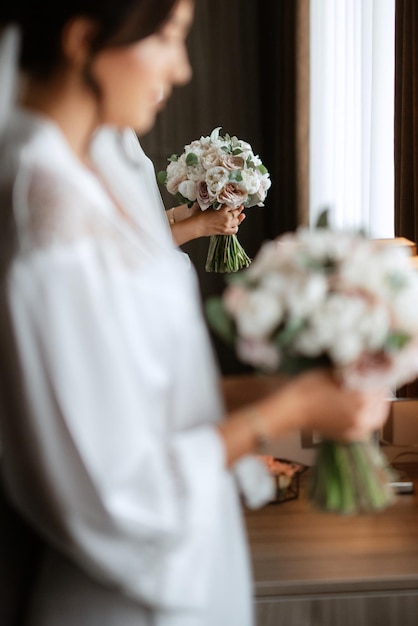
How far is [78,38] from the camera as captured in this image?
105 centimetres

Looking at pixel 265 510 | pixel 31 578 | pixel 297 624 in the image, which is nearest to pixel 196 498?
pixel 31 578

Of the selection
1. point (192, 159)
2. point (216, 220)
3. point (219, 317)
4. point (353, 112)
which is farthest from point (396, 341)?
point (353, 112)

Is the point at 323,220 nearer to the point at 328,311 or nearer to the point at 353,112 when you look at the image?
the point at 328,311

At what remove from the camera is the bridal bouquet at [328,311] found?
1099 millimetres

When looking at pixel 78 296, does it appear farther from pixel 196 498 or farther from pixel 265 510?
pixel 265 510

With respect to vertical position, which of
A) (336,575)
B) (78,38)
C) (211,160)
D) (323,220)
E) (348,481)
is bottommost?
(336,575)

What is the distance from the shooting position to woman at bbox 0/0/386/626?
102cm

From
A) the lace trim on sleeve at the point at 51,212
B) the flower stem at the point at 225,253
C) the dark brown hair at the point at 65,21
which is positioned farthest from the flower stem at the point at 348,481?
the flower stem at the point at 225,253

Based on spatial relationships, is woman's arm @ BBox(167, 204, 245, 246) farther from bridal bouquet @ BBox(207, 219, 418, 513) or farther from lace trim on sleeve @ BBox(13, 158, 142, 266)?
lace trim on sleeve @ BBox(13, 158, 142, 266)

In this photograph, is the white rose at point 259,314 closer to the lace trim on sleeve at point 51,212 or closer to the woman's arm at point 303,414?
the woman's arm at point 303,414

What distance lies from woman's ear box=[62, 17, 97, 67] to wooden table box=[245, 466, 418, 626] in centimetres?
105

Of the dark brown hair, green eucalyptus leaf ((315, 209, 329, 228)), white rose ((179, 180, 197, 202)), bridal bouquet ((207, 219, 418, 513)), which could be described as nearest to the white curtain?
white rose ((179, 180, 197, 202))

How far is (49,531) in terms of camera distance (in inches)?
43.4

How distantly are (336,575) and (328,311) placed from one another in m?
0.84
